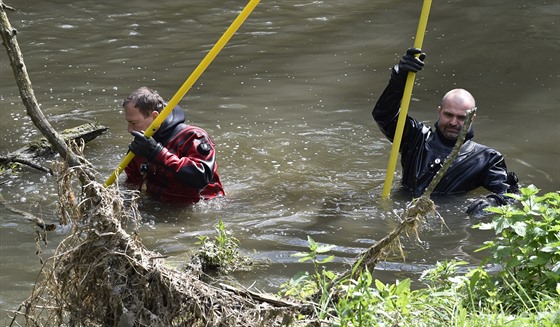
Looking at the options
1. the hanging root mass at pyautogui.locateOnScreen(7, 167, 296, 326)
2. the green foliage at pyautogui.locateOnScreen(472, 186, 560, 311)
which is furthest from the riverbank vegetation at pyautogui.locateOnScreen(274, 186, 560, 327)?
the hanging root mass at pyautogui.locateOnScreen(7, 167, 296, 326)

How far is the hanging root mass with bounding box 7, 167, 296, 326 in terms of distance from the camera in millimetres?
4039

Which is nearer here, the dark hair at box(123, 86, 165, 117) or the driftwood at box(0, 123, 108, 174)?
the dark hair at box(123, 86, 165, 117)

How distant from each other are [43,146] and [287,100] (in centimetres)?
298

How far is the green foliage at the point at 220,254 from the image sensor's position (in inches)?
230

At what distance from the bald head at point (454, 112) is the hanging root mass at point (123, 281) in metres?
3.66

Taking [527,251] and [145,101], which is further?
[145,101]

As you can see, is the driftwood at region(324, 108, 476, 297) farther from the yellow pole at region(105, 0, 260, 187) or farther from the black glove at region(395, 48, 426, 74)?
the black glove at region(395, 48, 426, 74)

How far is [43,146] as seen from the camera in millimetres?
8578

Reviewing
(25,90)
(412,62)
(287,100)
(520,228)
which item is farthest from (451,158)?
(287,100)

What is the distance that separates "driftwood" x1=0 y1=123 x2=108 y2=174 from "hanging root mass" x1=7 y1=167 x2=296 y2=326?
3808mm

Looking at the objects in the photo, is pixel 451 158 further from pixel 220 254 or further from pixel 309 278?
pixel 220 254

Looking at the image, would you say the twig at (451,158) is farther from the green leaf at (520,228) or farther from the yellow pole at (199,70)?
the yellow pole at (199,70)

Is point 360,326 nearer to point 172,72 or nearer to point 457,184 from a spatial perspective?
point 457,184

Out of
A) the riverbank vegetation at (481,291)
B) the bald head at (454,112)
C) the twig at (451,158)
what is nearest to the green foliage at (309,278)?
the riverbank vegetation at (481,291)
